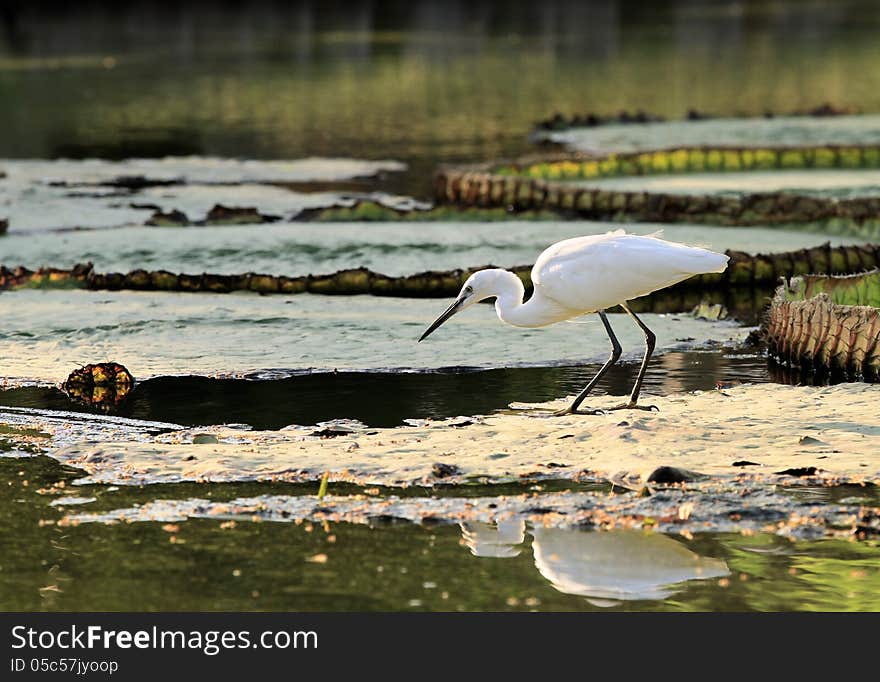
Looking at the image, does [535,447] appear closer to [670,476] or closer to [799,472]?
[670,476]

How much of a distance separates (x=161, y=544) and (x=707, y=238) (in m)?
6.56

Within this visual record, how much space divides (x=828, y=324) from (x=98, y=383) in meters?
3.44

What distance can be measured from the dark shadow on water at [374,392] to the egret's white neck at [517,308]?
0.37 meters

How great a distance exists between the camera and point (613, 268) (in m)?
7.37

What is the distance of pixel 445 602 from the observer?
16.7ft

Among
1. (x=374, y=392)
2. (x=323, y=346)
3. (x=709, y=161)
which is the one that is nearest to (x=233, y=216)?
(x=709, y=161)

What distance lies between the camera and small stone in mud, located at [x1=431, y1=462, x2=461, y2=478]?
639 cm

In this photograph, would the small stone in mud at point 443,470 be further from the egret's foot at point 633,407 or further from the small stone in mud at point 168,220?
the small stone in mud at point 168,220

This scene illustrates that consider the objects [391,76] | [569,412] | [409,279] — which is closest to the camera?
[569,412]

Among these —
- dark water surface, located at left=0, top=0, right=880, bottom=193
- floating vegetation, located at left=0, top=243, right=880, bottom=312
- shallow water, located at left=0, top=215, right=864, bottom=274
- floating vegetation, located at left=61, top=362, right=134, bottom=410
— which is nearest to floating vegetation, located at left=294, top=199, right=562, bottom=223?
shallow water, located at left=0, top=215, right=864, bottom=274
